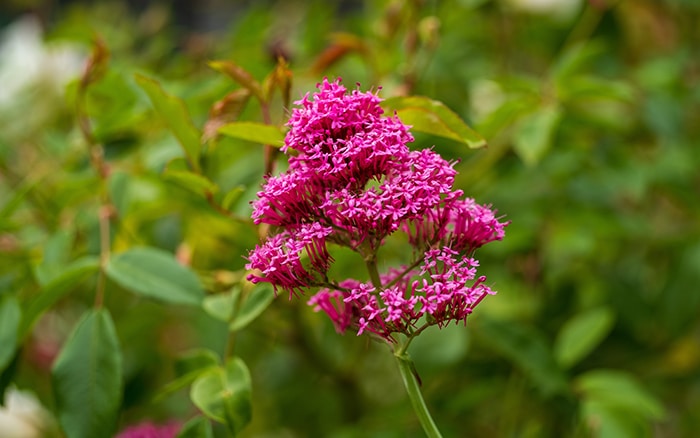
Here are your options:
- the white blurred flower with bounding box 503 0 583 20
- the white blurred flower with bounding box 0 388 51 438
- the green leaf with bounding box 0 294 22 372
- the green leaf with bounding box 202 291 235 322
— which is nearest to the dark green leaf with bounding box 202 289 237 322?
the green leaf with bounding box 202 291 235 322

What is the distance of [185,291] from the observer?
0.43 metres

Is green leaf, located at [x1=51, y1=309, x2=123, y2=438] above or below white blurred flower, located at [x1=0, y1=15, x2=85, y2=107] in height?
below

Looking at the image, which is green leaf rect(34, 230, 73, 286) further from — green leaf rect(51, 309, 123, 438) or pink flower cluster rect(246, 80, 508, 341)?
pink flower cluster rect(246, 80, 508, 341)

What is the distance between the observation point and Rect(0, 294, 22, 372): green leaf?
428mm

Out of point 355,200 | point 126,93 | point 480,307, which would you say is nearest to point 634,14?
point 480,307

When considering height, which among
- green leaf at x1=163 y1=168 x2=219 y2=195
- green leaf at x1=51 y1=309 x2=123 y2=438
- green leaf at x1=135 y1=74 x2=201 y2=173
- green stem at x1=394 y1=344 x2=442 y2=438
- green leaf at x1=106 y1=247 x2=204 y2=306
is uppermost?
green leaf at x1=135 y1=74 x2=201 y2=173

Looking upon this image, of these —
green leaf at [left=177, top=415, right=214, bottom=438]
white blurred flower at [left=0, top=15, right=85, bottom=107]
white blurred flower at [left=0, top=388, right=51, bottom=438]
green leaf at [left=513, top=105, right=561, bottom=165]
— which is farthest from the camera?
white blurred flower at [left=0, top=15, right=85, bottom=107]

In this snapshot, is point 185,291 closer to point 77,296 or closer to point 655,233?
point 77,296

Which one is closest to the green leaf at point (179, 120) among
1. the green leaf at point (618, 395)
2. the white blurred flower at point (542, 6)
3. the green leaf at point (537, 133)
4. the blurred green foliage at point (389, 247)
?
the blurred green foliage at point (389, 247)

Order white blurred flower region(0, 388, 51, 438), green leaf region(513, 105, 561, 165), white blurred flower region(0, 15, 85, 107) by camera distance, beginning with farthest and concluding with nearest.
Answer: white blurred flower region(0, 15, 85, 107) < white blurred flower region(0, 388, 51, 438) < green leaf region(513, 105, 561, 165)

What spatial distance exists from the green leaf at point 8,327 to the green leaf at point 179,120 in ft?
0.45

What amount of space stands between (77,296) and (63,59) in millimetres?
359

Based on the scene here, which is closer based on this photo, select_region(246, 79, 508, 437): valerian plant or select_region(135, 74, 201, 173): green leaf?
select_region(246, 79, 508, 437): valerian plant

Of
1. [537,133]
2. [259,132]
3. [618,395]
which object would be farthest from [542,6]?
[259,132]
